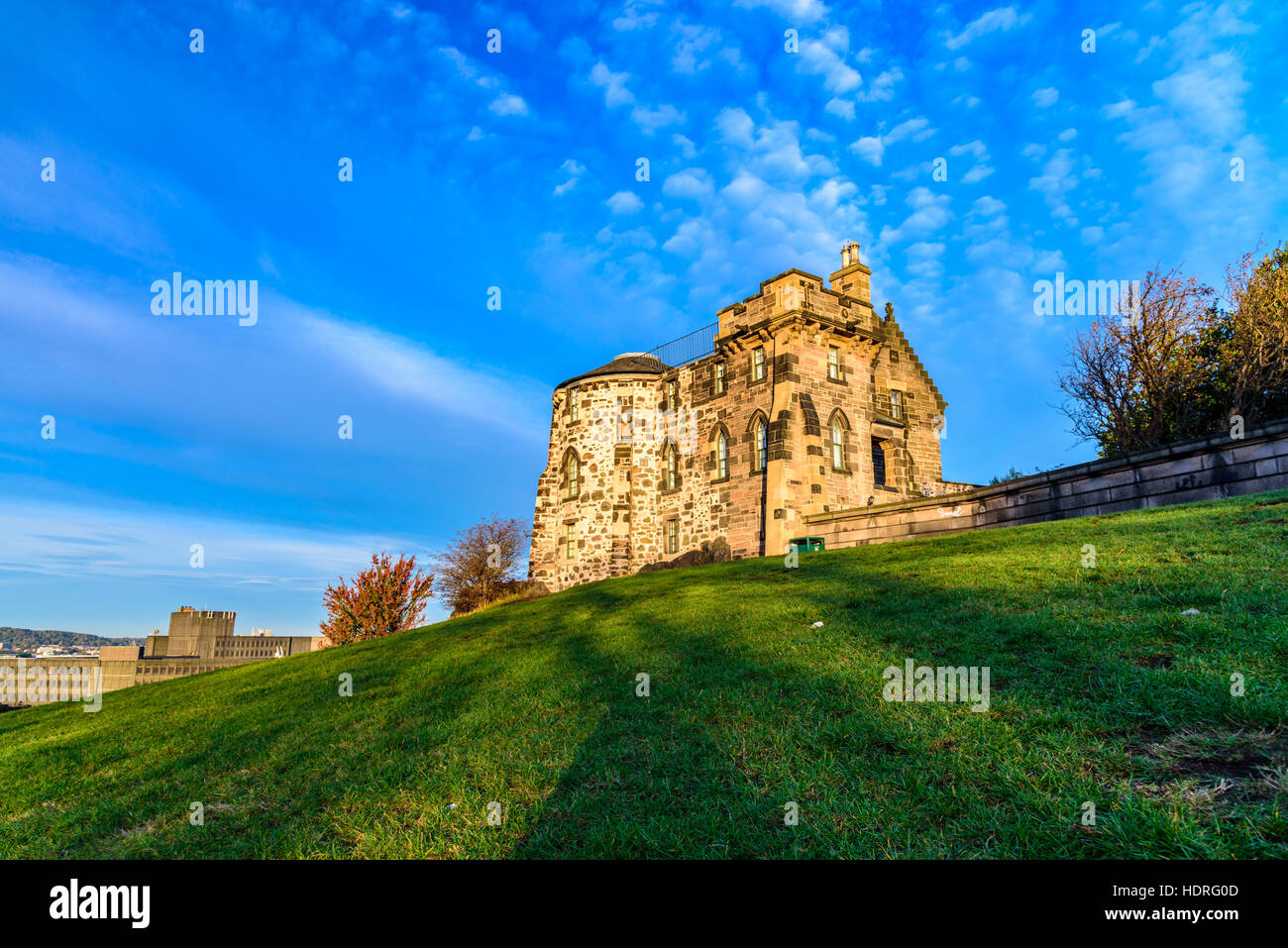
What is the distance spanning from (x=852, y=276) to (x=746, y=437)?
8.95m

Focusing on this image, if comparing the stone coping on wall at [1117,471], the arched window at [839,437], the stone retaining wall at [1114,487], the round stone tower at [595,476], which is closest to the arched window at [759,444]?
the arched window at [839,437]

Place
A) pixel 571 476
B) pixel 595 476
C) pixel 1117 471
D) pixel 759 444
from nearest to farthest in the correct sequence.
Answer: pixel 1117 471, pixel 759 444, pixel 595 476, pixel 571 476

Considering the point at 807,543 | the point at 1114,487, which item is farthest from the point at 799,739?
the point at 807,543

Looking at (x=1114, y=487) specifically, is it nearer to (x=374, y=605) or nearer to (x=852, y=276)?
(x=852, y=276)

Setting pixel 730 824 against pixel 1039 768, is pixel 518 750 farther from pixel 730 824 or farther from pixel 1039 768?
pixel 1039 768

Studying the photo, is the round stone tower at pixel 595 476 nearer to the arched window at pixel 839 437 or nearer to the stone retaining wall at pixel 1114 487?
the arched window at pixel 839 437

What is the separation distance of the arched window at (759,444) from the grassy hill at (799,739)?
1308 cm

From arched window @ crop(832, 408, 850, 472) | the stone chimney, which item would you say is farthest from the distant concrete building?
the stone chimney

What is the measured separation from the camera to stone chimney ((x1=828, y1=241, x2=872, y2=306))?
2769 centimetres

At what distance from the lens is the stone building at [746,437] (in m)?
23.8

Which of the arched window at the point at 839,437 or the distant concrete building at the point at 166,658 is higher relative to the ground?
the arched window at the point at 839,437

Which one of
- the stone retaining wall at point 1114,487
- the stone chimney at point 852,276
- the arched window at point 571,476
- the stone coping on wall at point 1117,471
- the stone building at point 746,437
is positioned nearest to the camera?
the stone retaining wall at point 1114,487

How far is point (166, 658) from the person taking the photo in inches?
1088
